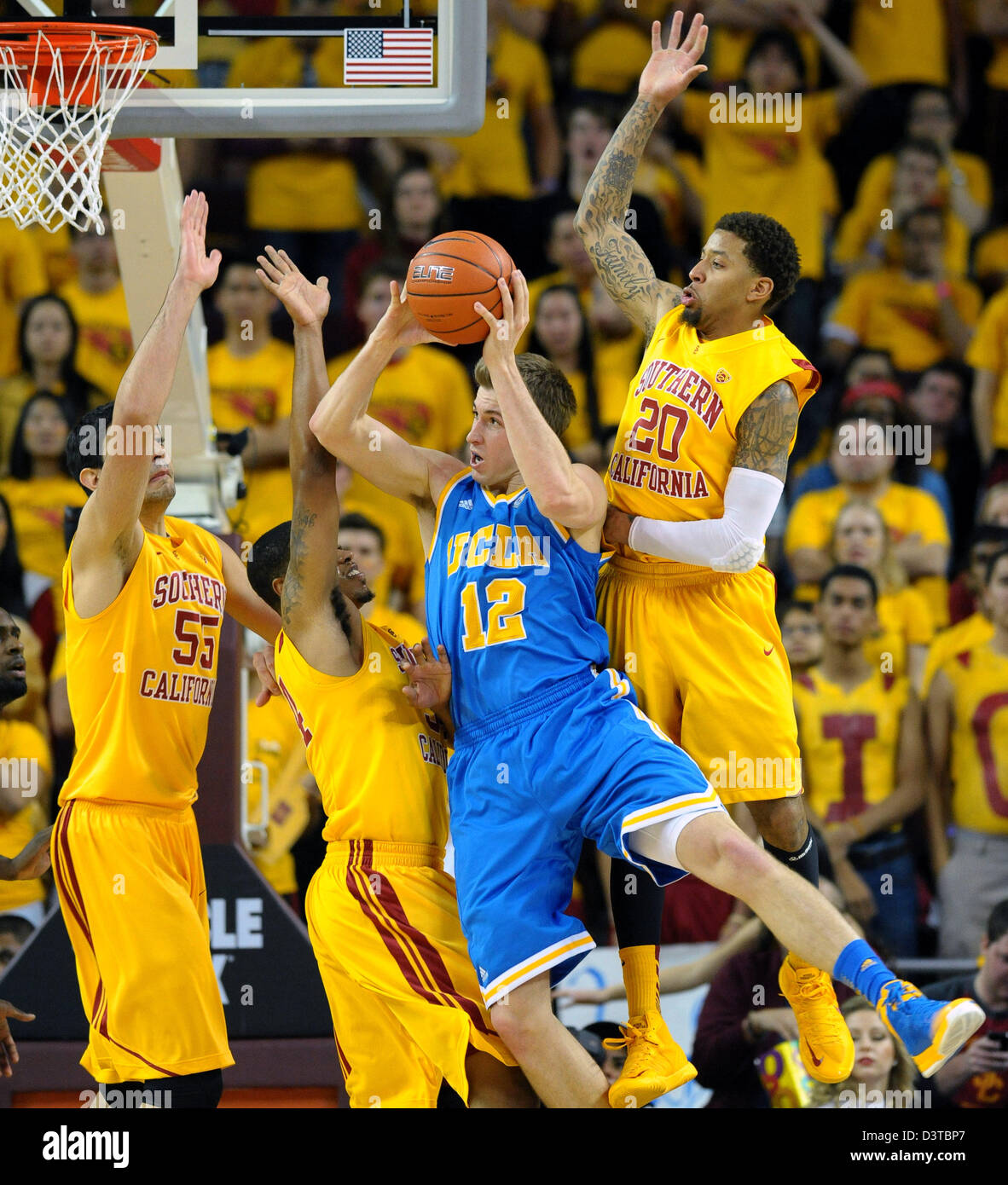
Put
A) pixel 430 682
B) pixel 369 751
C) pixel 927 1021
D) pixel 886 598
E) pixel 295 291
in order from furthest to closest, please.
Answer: pixel 886 598 → pixel 295 291 → pixel 369 751 → pixel 430 682 → pixel 927 1021

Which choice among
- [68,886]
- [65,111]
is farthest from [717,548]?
[65,111]

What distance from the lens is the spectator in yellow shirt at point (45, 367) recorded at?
8719 millimetres

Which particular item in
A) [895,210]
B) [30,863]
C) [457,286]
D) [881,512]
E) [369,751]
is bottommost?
[30,863]

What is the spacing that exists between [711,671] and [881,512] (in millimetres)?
3799

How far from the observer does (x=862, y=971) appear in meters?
4.10

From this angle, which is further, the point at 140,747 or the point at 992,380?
the point at 992,380

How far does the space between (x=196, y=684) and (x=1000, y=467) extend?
17.3ft

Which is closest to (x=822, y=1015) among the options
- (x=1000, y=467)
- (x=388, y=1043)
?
(x=388, y=1043)

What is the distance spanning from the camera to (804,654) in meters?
7.94

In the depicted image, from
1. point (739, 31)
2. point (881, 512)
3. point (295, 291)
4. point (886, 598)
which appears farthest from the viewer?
point (739, 31)

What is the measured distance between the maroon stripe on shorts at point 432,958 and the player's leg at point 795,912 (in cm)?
79

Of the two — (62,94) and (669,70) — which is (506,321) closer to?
(669,70)

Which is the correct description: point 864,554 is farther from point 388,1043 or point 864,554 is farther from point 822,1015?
point 388,1043

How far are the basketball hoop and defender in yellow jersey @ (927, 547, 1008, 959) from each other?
4.70 metres
